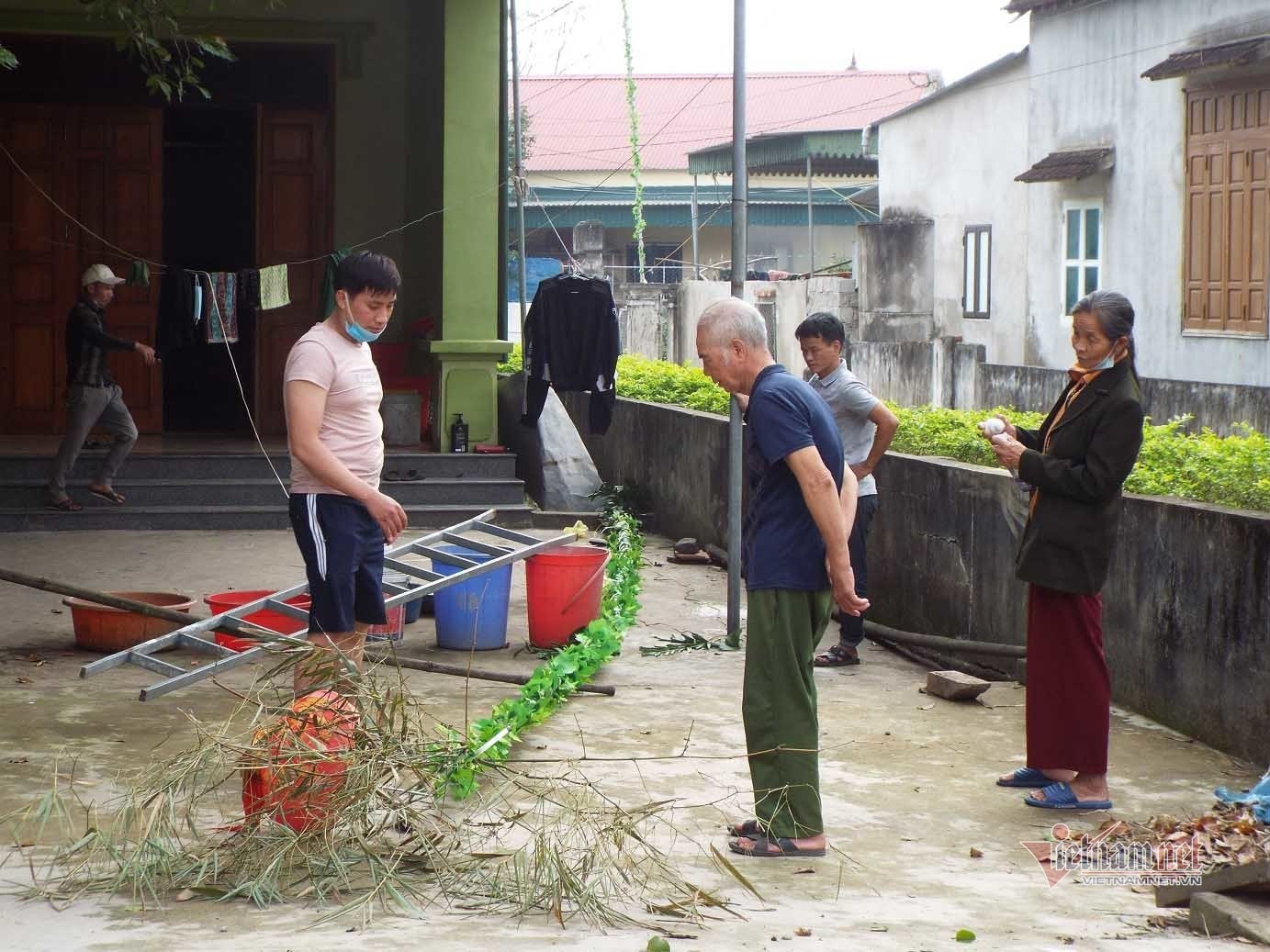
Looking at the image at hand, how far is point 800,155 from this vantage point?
79.9ft

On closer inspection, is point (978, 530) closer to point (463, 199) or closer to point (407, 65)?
point (463, 199)

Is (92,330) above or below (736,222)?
below

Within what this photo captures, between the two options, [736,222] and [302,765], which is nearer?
[302,765]

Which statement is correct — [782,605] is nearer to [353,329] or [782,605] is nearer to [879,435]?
[353,329]

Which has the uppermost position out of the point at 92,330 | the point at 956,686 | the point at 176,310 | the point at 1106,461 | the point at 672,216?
the point at 672,216

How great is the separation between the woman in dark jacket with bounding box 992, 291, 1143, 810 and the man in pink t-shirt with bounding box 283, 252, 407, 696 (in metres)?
2.25

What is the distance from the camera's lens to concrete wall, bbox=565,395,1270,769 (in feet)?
19.9

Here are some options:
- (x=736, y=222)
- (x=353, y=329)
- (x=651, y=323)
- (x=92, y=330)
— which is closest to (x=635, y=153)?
(x=651, y=323)

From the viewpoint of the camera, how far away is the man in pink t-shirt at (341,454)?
215 inches

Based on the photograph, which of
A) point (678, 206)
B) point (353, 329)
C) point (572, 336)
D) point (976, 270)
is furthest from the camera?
point (678, 206)

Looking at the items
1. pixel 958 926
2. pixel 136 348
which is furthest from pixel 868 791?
pixel 136 348

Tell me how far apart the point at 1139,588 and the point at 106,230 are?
1048 centimetres

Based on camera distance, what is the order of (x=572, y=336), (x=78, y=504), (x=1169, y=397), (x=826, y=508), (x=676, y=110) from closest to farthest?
1. (x=826, y=508)
2. (x=78, y=504)
3. (x=572, y=336)
4. (x=1169, y=397)
5. (x=676, y=110)

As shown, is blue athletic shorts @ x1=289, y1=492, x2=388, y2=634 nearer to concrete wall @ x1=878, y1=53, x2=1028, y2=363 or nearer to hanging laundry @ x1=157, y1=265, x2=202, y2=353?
hanging laundry @ x1=157, y1=265, x2=202, y2=353
